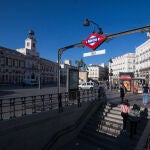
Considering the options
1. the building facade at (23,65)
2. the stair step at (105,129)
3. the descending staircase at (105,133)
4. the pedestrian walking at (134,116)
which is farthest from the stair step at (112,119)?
the building facade at (23,65)

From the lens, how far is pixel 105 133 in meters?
11.6

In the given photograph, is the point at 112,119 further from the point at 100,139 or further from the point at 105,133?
the point at 100,139

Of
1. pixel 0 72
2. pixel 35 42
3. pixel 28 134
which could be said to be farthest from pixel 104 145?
pixel 35 42

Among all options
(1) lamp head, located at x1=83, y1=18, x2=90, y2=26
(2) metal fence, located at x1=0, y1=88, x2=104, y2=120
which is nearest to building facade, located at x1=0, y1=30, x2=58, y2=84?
(2) metal fence, located at x1=0, y1=88, x2=104, y2=120

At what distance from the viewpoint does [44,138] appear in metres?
10.8

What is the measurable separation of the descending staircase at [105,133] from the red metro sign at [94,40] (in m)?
4.94

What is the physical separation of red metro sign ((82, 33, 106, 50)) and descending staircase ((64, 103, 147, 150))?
4940 millimetres

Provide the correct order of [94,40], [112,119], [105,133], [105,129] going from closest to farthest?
[94,40] → [105,133] → [105,129] → [112,119]

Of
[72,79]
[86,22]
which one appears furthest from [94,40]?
[72,79]

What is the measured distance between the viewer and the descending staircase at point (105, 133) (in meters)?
10.1

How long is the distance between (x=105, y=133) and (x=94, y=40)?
225 inches

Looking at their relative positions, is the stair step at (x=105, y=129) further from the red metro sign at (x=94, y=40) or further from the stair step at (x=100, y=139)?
the red metro sign at (x=94, y=40)

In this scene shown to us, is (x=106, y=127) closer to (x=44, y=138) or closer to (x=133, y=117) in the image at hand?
(x=133, y=117)

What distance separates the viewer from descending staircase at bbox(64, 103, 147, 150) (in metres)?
10.1
